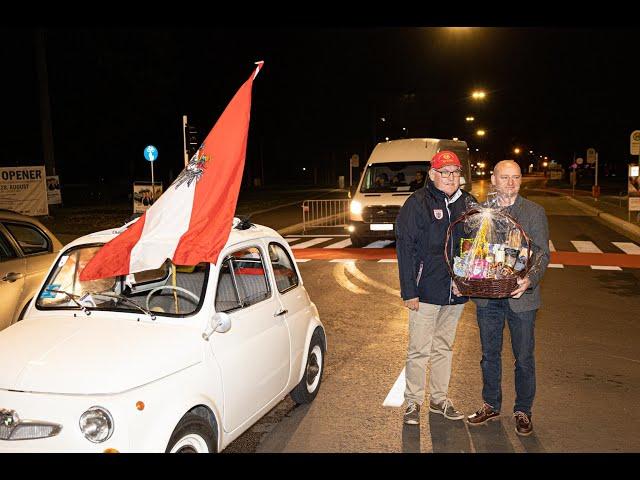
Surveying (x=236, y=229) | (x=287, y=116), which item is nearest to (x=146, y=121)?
(x=287, y=116)

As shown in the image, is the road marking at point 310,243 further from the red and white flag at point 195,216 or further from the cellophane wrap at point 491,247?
the red and white flag at point 195,216

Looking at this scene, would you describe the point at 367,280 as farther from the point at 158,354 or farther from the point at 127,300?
the point at 158,354

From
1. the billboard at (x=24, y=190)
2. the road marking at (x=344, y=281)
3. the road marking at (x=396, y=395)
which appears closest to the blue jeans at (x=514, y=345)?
the road marking at (x=396, y=395)

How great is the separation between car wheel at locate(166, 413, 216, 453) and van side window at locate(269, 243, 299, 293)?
166cm

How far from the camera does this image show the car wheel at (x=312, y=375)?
5.66 meters

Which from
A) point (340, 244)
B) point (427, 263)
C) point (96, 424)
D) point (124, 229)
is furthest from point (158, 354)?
point (340, 244)

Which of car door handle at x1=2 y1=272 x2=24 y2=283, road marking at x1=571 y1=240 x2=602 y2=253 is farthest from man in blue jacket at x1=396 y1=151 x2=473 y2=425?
road marking at x1=571 y1=240 x2=602 y2=253

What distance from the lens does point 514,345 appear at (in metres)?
A: 5.14

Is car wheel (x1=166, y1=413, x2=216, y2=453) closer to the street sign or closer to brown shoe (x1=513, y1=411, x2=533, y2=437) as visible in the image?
brown shoe (x1=513, y1=411, x2=533, y2=437)

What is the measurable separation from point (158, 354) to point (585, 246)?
15.3 meters

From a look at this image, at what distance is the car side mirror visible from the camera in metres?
3.98

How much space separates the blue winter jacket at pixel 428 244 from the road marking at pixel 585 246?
12052 mm
